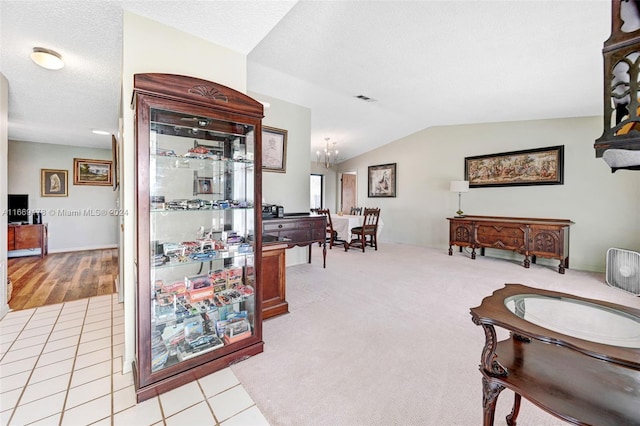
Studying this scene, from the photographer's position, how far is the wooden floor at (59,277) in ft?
9.89

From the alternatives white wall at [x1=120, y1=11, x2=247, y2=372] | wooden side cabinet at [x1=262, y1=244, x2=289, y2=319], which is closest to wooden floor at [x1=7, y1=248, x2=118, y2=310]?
white wall at [x1=120, y1=11, x2=247, y2=372]

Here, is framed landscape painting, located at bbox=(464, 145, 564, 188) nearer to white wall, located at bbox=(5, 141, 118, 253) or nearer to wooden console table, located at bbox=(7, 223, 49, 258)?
white wall, located at bbox=(5, 141, 118, 253)

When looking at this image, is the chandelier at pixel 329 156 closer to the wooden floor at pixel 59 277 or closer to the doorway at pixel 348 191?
the doorway at pixel 348 191

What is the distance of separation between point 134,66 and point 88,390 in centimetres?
198

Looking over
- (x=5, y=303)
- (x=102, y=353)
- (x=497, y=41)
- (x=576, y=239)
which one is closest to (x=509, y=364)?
(x=102, y=353)

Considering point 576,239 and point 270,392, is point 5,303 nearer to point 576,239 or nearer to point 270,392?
point 270,392

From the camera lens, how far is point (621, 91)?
0.84m

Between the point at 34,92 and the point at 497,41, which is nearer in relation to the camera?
the point at 497,41

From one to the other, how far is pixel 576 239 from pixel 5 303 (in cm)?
755

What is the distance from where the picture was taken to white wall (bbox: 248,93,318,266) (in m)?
4.23

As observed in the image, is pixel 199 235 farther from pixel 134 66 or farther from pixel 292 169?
pixel 292 169

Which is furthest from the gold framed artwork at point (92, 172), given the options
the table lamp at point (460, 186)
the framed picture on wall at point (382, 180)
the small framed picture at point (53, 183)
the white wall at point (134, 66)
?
the table lamp at point (460, 186)

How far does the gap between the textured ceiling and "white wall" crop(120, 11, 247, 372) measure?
3.3 inches

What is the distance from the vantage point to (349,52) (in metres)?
2.93
